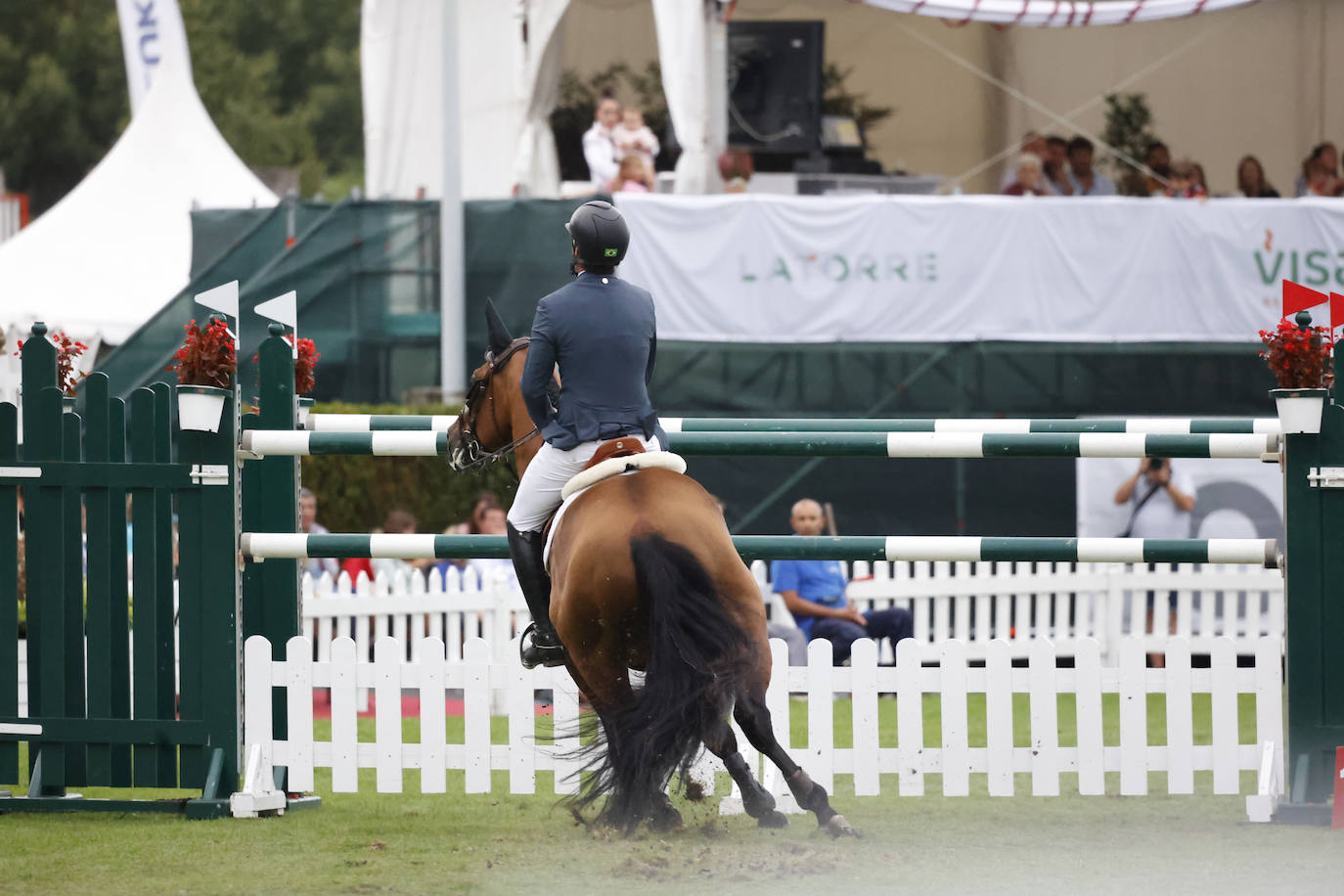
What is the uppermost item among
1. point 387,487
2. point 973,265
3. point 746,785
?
point 973,265

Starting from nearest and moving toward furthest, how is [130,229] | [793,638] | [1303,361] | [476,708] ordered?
[1303,361] → [476,708] → [793,638] → [130,229]

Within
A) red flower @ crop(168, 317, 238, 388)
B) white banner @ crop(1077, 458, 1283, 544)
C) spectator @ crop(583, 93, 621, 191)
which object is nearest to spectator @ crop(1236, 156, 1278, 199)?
white banner @ crop(1077, 458, 1283, 544)

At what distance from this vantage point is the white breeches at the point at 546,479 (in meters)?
5.48

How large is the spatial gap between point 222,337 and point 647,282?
7.30m

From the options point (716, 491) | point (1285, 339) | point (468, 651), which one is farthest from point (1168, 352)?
point (468, 651)

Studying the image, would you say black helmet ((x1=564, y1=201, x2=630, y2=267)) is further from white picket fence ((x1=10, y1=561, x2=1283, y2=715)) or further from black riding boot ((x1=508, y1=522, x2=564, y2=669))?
white picket fence ((x1=10, y1=561, x2=1283, y2=715))

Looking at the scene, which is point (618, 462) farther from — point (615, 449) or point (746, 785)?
point (746, 785)

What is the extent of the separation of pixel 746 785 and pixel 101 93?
3848 cm

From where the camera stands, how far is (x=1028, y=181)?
1429cm

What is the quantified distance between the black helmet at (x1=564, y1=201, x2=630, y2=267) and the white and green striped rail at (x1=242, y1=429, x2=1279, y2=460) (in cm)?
76

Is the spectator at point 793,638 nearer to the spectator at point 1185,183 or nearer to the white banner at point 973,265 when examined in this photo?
the white banner at point 973,265

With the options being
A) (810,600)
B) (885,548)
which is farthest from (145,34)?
(885,548)

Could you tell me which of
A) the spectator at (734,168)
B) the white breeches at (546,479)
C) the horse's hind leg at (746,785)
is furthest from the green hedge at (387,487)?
the horse's hind leg at (746,785)

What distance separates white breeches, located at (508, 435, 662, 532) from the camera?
5484 mm
